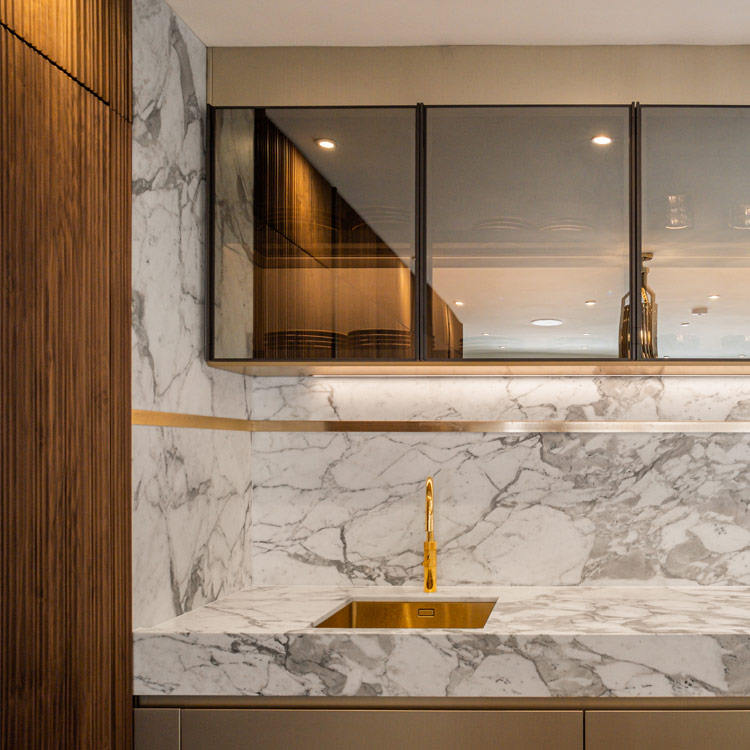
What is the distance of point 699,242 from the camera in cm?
227

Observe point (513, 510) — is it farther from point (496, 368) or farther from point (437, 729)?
point (437, 729)

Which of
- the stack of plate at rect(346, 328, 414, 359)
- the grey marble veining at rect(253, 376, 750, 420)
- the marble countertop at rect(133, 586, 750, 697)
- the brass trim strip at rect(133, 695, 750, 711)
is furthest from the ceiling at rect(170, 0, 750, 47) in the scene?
the brass trim strip at rect(133, 695, 750, 711)

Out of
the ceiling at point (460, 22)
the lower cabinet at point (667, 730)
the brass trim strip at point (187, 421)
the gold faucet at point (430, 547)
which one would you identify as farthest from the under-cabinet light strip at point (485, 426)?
the ceiling at point (460, 22)

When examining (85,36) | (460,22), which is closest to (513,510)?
(460,22)

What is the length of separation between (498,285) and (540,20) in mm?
694

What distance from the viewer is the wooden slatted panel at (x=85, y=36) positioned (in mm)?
1526

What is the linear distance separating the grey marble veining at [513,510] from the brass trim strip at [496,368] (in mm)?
207

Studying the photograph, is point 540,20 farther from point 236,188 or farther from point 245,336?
point 245,336

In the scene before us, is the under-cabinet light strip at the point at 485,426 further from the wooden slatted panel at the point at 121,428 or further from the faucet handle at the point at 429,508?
the wooden slatted panel at the point at 121,428

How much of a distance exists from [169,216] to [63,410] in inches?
27.3

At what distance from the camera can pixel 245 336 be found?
7.58 feet

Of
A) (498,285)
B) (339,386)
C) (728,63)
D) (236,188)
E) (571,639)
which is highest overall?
(728,63)

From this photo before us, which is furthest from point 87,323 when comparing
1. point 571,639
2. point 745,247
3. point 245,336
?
point 745,247

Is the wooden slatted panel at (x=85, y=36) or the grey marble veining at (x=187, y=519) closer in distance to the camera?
the wooden slatted panel at (x=85, y=36)
